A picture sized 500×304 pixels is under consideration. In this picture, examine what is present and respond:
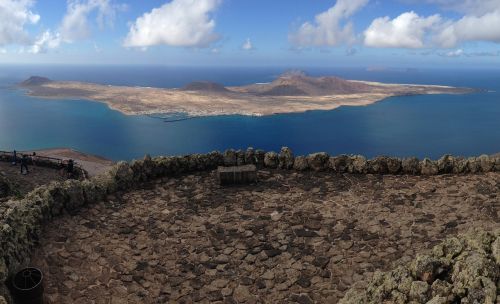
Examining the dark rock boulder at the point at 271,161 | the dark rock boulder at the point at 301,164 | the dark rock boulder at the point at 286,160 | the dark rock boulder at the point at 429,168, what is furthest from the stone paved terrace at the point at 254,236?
the dark rock boulder at the point at 271,161

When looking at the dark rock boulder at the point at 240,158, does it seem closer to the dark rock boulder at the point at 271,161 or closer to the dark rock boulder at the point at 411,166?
the dark rock boulder at the point at 271,161

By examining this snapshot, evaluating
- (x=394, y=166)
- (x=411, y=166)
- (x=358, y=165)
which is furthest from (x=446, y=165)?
(x=358, y=165)

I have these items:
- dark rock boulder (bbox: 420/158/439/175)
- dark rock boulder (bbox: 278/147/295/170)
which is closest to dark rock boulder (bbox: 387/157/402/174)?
dark rock boulder (bbox: 420/158/439/175)

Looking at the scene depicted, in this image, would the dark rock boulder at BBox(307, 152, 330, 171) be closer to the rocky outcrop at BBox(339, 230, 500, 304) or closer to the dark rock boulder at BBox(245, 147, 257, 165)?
→ the dark rock boulder at BBox(245, 147, 257, 165)

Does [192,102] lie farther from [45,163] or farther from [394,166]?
[394,166]

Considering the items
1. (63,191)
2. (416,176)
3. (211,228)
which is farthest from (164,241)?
(416,176)
